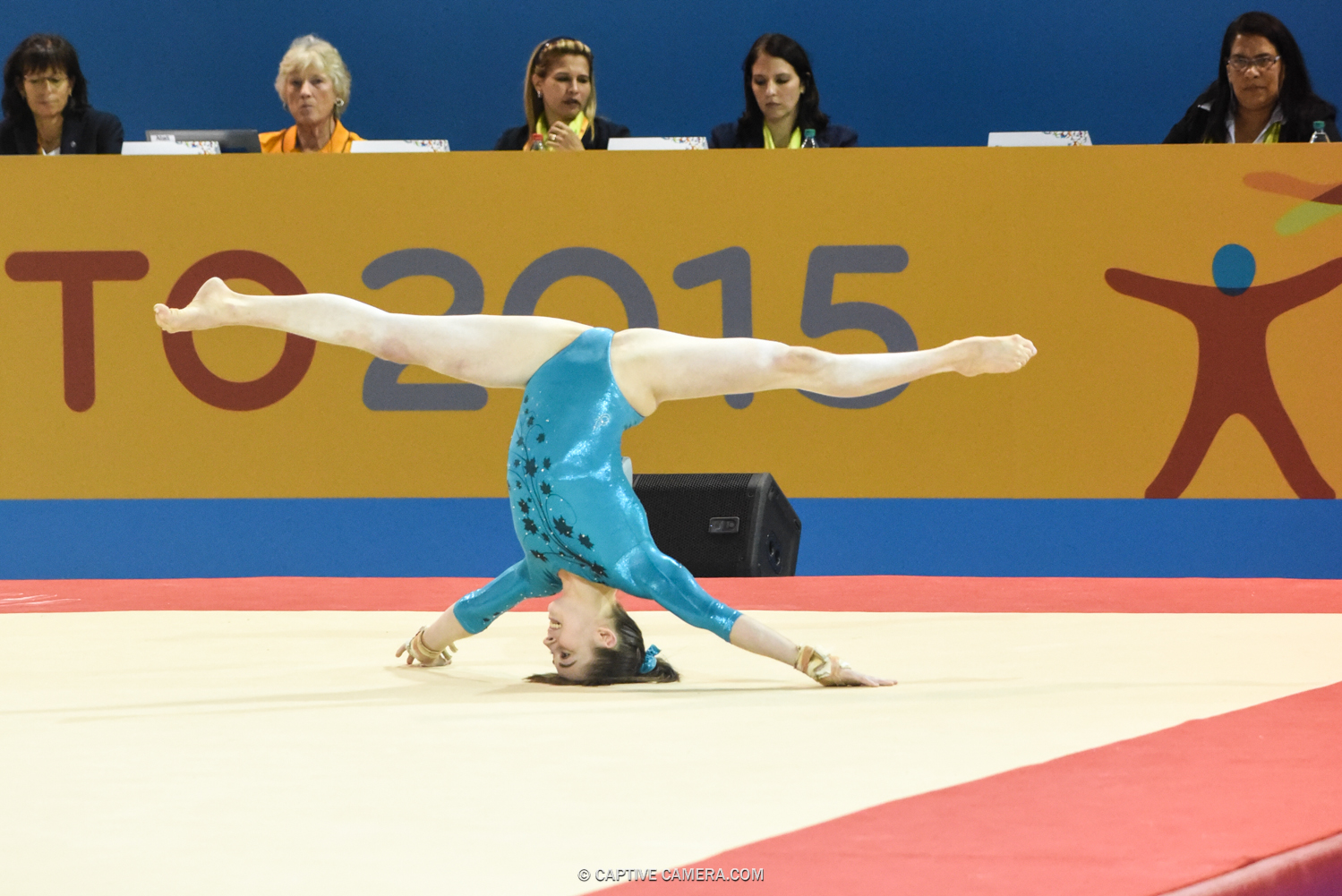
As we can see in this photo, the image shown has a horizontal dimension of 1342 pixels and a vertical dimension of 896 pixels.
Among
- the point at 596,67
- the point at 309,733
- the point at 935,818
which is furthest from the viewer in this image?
the point at 596,67

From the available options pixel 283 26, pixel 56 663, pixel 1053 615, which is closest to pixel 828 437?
pixel 1053 615

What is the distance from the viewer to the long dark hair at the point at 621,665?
2.90m

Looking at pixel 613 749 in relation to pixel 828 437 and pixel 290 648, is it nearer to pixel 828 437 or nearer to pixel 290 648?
pixel 290 648

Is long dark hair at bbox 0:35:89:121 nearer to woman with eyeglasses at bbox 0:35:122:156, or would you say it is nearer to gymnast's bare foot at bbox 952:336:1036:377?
woman with eyeglasses at bbox 0:35:122:156

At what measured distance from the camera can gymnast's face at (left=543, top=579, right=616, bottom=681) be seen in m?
2.90

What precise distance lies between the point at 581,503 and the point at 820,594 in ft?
4.62

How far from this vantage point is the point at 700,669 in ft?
10.1

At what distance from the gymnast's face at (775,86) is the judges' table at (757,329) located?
2.12 ft

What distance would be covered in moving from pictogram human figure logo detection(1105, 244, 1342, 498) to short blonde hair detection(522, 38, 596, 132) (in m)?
2.37

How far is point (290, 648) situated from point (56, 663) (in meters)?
0.51

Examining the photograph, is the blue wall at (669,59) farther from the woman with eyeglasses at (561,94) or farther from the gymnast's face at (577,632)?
the gymnast's face at (577,632)

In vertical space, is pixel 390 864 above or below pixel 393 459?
below

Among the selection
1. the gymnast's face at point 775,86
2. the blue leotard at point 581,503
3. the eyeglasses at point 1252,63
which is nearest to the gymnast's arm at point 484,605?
the blue leotard at point 581,503

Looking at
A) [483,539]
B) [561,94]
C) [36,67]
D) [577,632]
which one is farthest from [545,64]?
[577,632]
